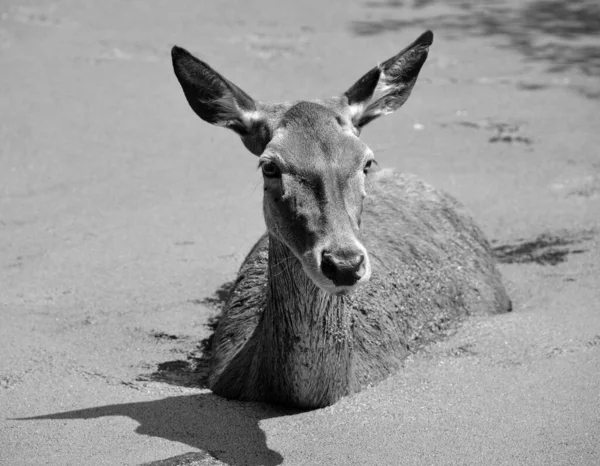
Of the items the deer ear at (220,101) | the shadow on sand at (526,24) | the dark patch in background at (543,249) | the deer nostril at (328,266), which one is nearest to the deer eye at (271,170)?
the deer ear at (220,101)

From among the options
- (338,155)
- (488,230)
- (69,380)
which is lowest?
(488,230)

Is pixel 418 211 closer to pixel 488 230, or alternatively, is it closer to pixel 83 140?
pixel 488 230

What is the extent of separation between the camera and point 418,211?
6945 millimetres

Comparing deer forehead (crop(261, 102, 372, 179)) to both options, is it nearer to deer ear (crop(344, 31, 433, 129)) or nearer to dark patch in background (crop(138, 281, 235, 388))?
deer ear (crop(344, 31, 433, 129))

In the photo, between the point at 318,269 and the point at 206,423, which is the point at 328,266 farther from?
the point at 206,423

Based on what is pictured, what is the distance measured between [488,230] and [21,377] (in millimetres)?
4506

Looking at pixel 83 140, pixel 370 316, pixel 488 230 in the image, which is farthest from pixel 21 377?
pixel 83 140

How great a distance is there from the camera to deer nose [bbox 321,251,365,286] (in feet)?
13.6

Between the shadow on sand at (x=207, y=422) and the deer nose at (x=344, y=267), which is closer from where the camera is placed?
the deer nose at (x=344, y=267)

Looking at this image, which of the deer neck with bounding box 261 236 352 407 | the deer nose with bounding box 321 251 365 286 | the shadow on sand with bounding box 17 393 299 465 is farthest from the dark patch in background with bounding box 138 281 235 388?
the deer nose with bounding box 321 251 365 286

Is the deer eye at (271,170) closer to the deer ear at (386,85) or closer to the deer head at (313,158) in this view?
the deer head at (313,158)

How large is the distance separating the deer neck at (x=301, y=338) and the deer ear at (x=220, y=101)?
584mm

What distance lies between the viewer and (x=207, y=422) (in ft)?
15.8

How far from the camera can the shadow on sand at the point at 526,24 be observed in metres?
13.3
